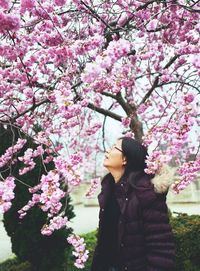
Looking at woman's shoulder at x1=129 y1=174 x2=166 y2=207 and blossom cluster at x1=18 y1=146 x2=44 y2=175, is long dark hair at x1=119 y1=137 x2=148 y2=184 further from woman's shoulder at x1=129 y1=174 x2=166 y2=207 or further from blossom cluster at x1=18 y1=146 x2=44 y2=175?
blossom cluster at x1=18 y1=146 x2=44 y2=175

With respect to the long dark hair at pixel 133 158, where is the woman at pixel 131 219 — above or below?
below

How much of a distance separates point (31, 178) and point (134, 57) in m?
1.80

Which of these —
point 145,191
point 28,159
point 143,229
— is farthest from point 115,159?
point 28,159

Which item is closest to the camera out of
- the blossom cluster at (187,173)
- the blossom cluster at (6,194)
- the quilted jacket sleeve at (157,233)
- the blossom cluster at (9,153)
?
the quilted jacket sleeve at (157,233)

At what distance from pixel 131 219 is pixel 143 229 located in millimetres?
97

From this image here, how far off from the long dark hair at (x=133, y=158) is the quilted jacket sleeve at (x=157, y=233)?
0.85ft

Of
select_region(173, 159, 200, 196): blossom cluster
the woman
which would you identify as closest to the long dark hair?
the woman

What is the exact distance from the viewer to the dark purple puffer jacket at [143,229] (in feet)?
9.16

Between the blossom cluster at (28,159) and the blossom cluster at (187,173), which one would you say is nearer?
the blossom cluster at (187,173)

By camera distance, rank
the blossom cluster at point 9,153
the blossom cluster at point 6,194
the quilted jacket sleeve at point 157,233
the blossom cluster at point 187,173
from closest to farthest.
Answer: the quilted jacket sleeve at point 157,233 < the blossom cluster at point 6,194 < the blossom cluster at point 187,173 < the blossom cluster at point 9,153

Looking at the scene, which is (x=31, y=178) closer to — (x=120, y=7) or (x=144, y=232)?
(x=120, y=7)

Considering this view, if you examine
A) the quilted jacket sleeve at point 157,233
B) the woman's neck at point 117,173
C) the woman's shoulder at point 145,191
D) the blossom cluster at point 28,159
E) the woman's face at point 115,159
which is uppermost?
the blossom cluster at point 28,159

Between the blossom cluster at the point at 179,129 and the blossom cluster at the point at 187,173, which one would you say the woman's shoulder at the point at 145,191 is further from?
the blossom cluster at the point at 187,173

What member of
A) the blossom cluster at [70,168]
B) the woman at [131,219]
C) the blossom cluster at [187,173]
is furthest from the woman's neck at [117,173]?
the blossom cluster at [187,173]
